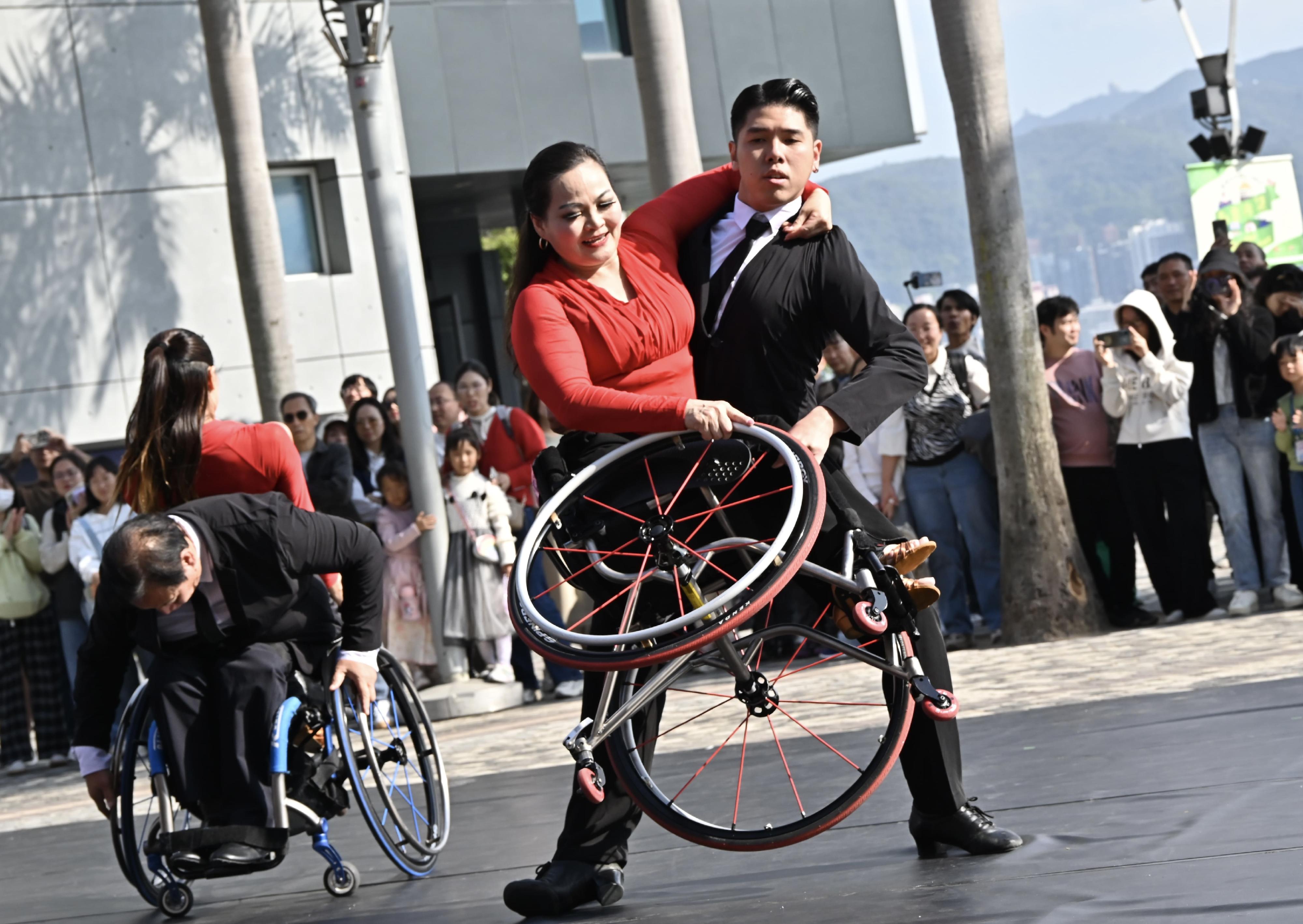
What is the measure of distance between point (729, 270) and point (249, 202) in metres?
9.59

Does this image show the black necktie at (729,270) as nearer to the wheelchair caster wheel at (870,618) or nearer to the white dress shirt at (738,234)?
the white dress shirt at (738,234)

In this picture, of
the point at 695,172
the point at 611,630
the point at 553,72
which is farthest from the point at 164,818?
the point at 553,72

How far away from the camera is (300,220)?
61.7ft

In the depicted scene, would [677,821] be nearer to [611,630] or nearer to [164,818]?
[611,630]

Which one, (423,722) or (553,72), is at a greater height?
(553,72)

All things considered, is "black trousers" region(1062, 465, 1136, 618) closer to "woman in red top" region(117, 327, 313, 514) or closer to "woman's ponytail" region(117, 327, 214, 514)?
"woman in red top" region(117, 327, 313, 514)

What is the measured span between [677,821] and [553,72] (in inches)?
673

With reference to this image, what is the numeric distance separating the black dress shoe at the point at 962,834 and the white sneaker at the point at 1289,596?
575 cm

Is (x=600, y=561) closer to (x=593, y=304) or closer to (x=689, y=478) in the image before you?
(x=689, y=478)

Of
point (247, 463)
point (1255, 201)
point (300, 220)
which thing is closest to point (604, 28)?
point (300, 220)

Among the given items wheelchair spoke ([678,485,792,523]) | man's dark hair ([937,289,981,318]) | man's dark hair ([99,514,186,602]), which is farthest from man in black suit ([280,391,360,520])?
wheelchair spoke ([678,485,792,523])

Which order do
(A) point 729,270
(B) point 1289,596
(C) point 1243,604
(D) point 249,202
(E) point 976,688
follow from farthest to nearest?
1. (D) point 249,202
2. (C) point 1243,604
3. (B) point 1289,596
4. (E) point 976,688
5. (A) point 729,270

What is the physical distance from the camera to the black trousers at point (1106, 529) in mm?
10398

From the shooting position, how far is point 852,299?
450 centimetres
